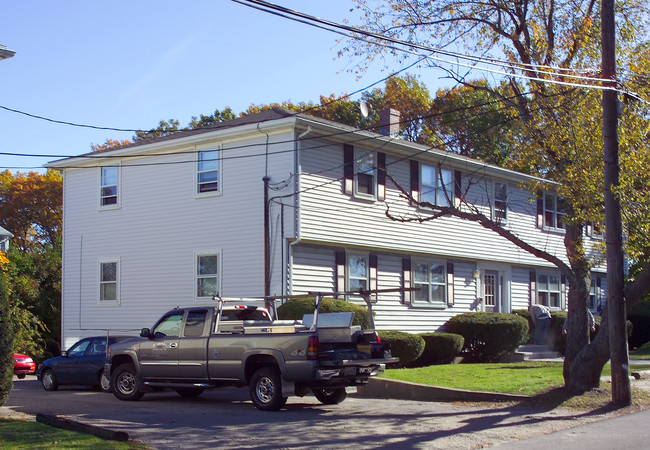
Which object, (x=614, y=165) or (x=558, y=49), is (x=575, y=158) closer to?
(x=614, y=165)

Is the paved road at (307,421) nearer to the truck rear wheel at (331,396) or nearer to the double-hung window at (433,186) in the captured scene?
the truck rear wheel at (331,396)

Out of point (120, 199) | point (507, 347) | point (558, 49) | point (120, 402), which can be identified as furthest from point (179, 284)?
point (558, 49)

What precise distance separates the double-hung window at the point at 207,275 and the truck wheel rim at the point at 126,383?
6.58 m

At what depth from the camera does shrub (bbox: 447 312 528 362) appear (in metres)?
25.0

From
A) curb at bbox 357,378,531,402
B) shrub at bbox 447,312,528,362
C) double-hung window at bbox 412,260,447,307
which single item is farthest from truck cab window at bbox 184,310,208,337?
shrub at bbox 447,312,528,362

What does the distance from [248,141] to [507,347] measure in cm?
1073

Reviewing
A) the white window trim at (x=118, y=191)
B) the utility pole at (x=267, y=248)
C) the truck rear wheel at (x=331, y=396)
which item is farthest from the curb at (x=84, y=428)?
the white window trim at (x=118, y=191)

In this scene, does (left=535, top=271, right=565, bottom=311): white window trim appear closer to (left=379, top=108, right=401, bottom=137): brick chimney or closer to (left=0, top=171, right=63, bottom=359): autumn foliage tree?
(left=379, top=108, right=401, bottom=137): brick chimney

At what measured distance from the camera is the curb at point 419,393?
14.9m

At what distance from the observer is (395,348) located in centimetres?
2100

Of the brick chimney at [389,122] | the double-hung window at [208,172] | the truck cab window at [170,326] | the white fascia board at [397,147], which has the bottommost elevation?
the truck cab window at [170,326]

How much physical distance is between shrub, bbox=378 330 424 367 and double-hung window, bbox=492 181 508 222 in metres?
8.78

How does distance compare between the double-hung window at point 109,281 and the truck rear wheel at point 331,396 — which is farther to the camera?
the double-hung window at point 109,281

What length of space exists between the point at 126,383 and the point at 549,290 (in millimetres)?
21216
